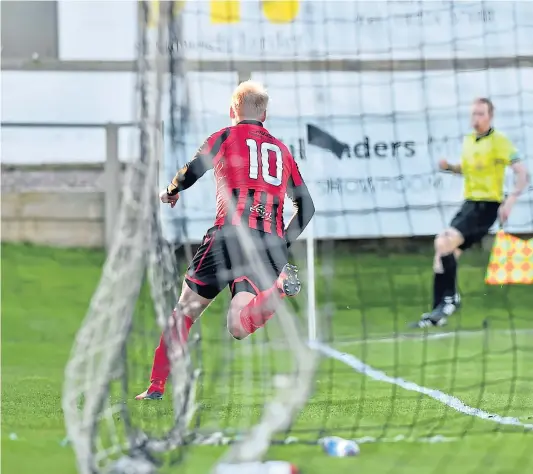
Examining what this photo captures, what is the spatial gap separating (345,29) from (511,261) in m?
2.14

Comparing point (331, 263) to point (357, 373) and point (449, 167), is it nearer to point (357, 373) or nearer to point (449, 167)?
point (449, 167)

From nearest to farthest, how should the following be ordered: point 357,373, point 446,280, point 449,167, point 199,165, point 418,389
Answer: point 199,165 → point 418,389 → point 357,373 → point 449,167 → point 446,280

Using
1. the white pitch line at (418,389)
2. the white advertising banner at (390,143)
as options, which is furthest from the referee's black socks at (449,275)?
the white advertising banner at (390,143)

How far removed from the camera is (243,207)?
324 centimetres

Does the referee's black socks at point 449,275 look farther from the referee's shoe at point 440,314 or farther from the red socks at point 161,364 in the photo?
the red socks at point 161,364

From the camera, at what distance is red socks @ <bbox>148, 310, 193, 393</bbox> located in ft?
11.1

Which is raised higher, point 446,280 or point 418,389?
point 446,280

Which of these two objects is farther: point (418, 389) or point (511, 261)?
point (511, 261)

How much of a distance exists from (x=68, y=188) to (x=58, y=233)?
0.37 meters

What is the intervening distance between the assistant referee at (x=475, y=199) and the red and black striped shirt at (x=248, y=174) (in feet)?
8.26

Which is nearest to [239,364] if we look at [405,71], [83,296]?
[83,296]

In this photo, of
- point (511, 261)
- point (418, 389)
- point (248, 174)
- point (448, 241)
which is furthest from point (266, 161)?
point (511, 261)

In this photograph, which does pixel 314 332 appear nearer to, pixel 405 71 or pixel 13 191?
pixel 405 71

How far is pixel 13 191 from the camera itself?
7711 millimetres
